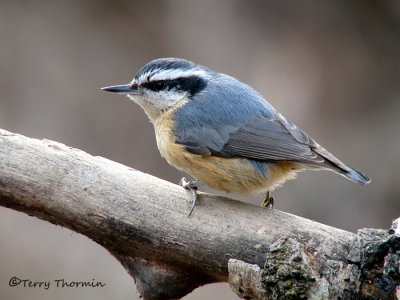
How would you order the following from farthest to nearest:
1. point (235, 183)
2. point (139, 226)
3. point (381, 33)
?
point (381, 33), point (235, 183), point (139, 226)

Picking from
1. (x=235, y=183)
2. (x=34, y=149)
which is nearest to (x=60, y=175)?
(x=34, y=149)

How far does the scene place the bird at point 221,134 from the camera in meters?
4.01

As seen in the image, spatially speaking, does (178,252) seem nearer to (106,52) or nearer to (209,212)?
(209,212)

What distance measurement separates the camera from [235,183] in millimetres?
3998

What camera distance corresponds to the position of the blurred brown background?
696 centimetres

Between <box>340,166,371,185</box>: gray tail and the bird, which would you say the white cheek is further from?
<box>340,166,371,185</box>: gray tail

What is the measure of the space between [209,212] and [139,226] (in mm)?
505

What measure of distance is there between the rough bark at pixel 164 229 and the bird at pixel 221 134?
0.30m

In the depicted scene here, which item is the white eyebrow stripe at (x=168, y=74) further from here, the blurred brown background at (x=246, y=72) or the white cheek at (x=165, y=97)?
the blurred brown background at (x=246, y=72)

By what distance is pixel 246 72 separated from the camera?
721 centimetres

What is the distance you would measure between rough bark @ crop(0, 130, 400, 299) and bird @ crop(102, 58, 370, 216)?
30 cm

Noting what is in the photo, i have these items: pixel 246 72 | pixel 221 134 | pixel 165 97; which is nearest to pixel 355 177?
pixel 221 134

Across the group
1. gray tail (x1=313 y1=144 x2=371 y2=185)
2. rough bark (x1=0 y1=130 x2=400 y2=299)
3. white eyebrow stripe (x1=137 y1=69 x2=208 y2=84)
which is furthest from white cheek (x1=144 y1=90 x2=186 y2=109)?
gray tail (x1=313 y1=144 x2=371 y2=185)

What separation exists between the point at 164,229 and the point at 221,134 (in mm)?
964
